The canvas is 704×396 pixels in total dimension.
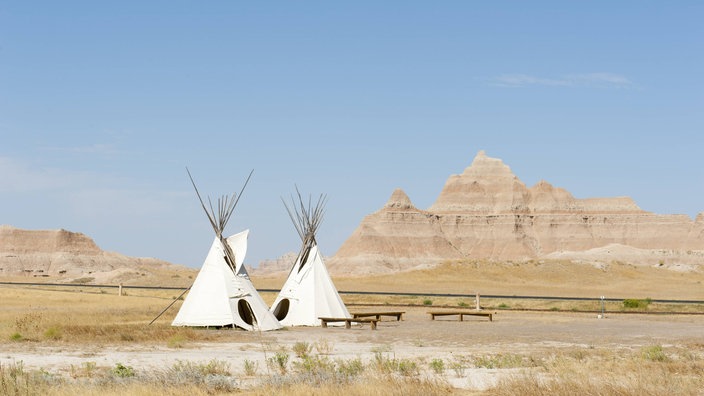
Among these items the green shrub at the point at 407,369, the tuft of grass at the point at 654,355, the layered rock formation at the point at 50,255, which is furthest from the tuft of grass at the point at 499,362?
the layered rock formation at the point at 50,255

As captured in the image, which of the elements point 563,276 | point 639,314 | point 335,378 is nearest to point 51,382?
point 335,378

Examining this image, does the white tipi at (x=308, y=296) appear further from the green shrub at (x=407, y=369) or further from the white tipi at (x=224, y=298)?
the green shrub at (x=407, y=369)

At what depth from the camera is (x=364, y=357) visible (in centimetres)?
1755

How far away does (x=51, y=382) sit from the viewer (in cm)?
1198

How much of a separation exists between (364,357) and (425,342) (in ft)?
14.5

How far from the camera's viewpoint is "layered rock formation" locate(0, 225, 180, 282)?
132075mm

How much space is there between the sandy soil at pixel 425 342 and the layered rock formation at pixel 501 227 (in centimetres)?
12662

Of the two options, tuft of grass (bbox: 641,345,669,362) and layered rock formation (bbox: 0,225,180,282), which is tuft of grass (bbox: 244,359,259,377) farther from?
layered rock formation (bbox: 0,225,180,282)

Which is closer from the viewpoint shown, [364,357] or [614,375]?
[614,375]

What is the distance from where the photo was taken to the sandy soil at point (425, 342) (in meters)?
16.3

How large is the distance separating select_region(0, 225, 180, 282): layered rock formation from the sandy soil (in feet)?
344

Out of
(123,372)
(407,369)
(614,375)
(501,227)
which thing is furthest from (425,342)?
(501,227)

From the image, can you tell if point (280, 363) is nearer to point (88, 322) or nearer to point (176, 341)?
point (176, 341)

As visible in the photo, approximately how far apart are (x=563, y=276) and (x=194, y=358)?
73733 mm
